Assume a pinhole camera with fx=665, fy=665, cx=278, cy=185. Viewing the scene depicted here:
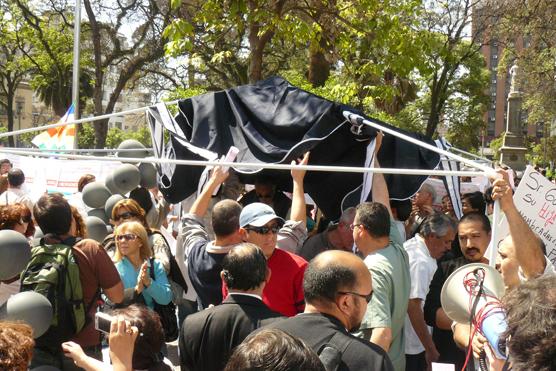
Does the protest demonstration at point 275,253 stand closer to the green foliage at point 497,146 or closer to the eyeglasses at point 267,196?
the eyeglasses at point 267,196

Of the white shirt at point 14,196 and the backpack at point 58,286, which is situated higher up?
the white shirt at point 14,196

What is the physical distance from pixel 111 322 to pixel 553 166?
2083 inches

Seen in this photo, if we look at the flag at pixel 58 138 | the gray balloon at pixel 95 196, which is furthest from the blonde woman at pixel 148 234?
the flag at pixel 58 138

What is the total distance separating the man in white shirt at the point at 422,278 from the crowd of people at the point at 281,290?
11mm

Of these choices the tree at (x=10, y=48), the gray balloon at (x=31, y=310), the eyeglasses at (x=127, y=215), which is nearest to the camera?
the gray balloon at (x=31, y=310)

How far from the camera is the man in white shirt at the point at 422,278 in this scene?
476 centimetres

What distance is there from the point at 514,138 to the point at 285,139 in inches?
1105

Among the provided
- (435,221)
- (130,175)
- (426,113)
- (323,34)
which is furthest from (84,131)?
(435,221)

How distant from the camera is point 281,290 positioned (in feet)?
13.0

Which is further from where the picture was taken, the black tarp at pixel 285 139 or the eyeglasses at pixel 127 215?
the eyeglasses at pixel 127 215

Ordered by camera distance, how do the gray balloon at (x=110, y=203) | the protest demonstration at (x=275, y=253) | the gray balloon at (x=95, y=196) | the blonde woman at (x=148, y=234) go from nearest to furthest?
the protest demonstration at (x=275, y=253)
the blonde woman at (x=148, y=234)
the gray balloon at (x=110, y=203)
the gray balloon at (x=95, y=196)

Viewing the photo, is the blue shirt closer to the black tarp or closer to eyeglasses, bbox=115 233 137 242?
eyeglasses, bbox=115 233 137 242

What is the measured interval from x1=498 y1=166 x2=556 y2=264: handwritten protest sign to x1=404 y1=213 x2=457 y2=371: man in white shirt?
1347 millimetres

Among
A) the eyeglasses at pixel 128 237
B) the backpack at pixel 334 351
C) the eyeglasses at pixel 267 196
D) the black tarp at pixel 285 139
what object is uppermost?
the black tarp at pixel 285 139
